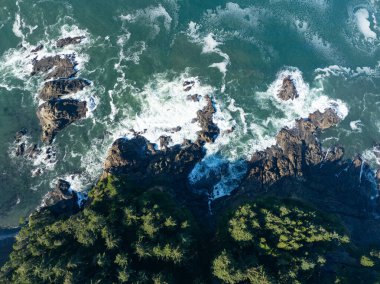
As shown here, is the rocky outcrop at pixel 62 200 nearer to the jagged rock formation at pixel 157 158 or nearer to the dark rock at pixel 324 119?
the jagged rock formation at pixel 157 158

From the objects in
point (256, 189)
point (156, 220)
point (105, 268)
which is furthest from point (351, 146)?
point (105, 268)

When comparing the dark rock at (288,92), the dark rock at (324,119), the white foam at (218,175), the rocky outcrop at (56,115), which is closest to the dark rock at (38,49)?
the rocky outcrop at (56,115)

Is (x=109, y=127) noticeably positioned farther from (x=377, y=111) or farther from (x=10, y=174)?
(x=377, y=111)

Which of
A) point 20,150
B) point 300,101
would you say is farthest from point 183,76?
point 20,150

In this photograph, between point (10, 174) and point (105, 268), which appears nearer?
point (105, 268)

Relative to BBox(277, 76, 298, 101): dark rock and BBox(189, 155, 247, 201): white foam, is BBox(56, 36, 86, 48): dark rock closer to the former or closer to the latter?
BBox(189, 155, 247, 201): white foam

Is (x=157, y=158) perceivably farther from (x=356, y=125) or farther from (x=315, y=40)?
(x=315, y=40)

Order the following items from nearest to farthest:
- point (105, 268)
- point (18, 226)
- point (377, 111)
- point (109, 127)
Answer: point (105, 268)
point (18, 226)
point (109, 127)
point (377, 111)

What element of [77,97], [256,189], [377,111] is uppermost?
[377,111]
